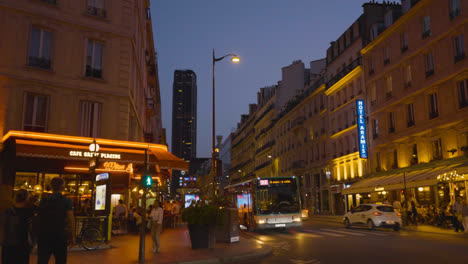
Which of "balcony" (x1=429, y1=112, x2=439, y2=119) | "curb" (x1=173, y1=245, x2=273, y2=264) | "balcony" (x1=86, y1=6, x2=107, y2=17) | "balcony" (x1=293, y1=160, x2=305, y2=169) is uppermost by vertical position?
"balcony" (x1=86, y1=6, x2=107, y2=17)

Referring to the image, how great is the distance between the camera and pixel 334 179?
46.6 m

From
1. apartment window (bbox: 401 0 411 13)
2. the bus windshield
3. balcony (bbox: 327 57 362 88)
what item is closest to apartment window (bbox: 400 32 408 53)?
apartment window (bbox: 401 0 411 13)

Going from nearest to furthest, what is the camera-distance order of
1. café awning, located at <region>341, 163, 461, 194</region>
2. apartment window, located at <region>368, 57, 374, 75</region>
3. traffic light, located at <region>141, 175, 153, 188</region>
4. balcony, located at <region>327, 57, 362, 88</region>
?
traffic light, located at <region>141, 175, 153, 188</region>, café awning, located at <region>341, 163, 461, 194</region>, apartment window, located at <region>368, 57, 374, 75</region>, balcony, located at <region>327, 57, 362, 88</region>

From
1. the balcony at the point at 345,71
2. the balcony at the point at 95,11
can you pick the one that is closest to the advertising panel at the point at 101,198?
the balcony at the point at 95,11

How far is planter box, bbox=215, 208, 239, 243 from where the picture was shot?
15203mm

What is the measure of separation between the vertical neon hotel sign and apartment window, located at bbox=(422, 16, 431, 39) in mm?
9397

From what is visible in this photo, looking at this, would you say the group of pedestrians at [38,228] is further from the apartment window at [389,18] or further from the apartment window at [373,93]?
the apartment window at [389,18]

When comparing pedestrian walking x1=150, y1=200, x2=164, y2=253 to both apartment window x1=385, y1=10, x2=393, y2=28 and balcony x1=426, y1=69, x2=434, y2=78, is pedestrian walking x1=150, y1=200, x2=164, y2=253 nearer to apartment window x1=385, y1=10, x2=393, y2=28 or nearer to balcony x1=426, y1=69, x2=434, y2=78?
balcony x1=426, y1=69, x2=434, y2=78

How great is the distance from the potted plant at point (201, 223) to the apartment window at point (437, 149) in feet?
66.8

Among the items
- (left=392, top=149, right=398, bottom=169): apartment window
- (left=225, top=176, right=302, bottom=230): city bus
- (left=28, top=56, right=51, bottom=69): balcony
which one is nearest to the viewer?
(left=28, top=56, right=51, bottom=69): balcony

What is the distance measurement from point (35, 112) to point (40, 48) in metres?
2.99

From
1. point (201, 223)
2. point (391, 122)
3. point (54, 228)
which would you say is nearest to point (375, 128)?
point (391, 122)

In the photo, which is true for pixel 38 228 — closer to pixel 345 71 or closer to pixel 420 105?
pixel 420 105

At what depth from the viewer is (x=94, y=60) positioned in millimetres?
20859
